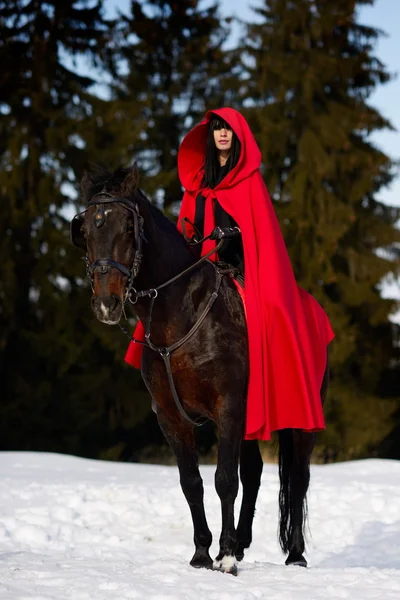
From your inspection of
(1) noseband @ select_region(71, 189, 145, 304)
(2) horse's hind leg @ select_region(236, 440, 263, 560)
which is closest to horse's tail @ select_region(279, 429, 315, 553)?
(2) horse's hind leg @ select_region(236, 440, 263, 560)

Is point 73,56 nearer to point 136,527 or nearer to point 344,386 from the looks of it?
point 344,386

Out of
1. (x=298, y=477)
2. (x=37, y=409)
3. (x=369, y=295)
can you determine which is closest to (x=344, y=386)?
(x=369, y=295)

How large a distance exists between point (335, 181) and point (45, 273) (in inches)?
287

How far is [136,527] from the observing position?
8086 millimetres

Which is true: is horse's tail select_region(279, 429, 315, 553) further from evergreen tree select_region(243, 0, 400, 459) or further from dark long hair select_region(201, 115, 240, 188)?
evergreen tree select_region(243, 0, 400, 459)

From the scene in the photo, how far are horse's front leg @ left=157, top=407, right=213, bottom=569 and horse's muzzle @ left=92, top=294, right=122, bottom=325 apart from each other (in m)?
1.03

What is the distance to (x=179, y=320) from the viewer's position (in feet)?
16.9

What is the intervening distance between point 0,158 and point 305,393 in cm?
1503

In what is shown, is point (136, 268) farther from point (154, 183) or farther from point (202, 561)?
point (154, 183)

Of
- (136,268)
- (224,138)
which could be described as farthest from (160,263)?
(224,138)

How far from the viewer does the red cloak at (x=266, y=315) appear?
5.40 m

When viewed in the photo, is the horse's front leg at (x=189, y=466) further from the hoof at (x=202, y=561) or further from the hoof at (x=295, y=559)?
the hoof at (x=295, y=559)

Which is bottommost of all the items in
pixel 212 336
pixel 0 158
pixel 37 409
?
pixel 37 409

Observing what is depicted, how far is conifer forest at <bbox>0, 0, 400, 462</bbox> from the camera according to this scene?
60.5 ft
